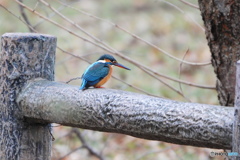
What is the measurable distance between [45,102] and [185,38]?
23.6 ft

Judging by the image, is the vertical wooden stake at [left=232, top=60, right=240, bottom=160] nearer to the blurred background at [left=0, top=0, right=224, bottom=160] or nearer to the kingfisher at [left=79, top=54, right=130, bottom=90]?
the kingfisher at [left=79, top=54, right=130, bottom=90]

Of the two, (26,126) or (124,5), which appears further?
(124,5)

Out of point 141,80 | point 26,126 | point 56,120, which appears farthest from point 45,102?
point 141,80

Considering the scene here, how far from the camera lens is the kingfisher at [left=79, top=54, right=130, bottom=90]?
199cm

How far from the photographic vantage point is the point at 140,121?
1534 mm

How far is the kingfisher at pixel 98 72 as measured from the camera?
1.99 m

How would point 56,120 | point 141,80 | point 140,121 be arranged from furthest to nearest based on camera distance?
point 141,80
point 56,120
point 140,121

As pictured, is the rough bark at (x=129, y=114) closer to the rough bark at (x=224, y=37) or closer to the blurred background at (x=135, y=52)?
the rough bark at (x=224, y=37)

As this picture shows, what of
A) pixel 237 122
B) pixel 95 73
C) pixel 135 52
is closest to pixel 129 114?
pixel 237 122

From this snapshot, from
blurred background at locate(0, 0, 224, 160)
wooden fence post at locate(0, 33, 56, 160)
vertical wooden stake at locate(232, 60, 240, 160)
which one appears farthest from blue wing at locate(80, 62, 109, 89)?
blurred background at locate(0, 0, 224, 160)

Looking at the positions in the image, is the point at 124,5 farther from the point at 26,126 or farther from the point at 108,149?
the point at 26,126

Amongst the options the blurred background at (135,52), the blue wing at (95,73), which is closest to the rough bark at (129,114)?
the blue wing at (95,73)

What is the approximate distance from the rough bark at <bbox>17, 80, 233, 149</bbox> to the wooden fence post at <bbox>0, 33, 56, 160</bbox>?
0.04 m

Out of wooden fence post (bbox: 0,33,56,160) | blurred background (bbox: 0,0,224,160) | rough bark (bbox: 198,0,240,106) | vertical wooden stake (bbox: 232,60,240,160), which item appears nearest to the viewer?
vertical wooden stake (bbox: 232,60,240,160)
